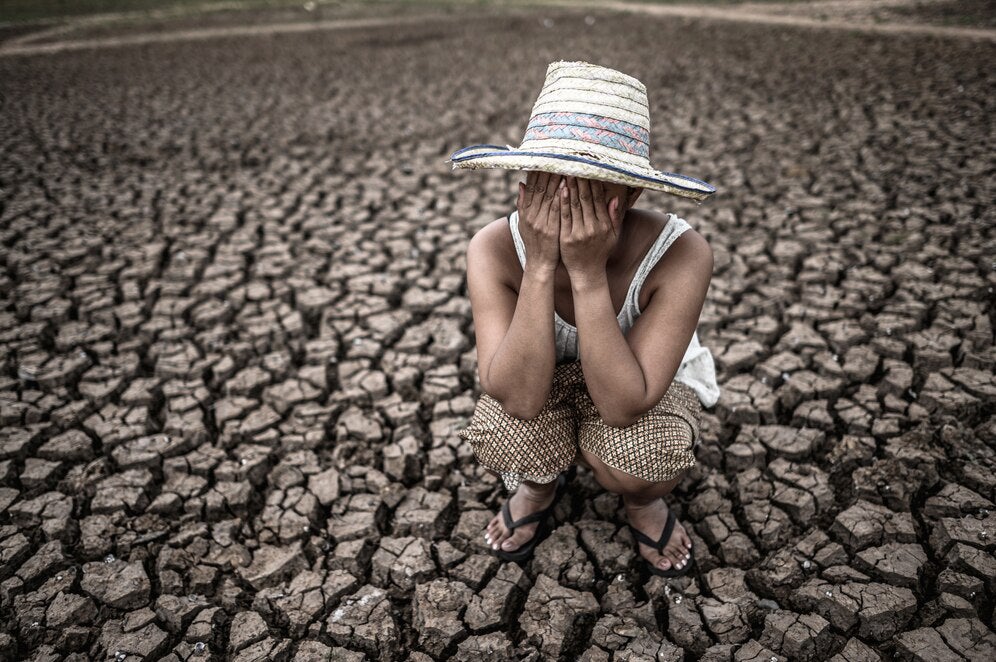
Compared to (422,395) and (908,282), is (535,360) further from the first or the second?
(908,282)

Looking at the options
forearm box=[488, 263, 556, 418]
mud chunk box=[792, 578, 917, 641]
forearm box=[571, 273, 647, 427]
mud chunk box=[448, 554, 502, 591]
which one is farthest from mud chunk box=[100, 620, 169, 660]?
mud chunk box=[792, 578, 917, 641]

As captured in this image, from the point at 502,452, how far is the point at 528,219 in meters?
0.70

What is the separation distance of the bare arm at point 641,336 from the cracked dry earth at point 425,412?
2.27 ft

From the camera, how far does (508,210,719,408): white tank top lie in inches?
65.5

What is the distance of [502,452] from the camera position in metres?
1.76

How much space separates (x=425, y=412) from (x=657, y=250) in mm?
1364

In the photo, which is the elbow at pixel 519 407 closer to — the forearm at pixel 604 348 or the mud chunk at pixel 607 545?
the forearm at pixel 604 348

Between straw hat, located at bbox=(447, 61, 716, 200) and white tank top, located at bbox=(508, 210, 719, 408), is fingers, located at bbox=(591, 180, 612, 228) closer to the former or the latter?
straw hat, located at bbox=(447, 61, 716, 200)

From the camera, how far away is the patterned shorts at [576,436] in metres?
1.68

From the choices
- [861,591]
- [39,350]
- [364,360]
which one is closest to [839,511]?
[861,591]

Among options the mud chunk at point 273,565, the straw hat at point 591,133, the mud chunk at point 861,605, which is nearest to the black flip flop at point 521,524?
the mud chunk at point 273,565

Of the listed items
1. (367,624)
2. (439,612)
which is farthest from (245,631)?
(439,612)

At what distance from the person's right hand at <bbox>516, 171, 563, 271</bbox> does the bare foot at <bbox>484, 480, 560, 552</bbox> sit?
2.79 feet

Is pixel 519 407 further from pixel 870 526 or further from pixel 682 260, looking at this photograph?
pixel 870 526
